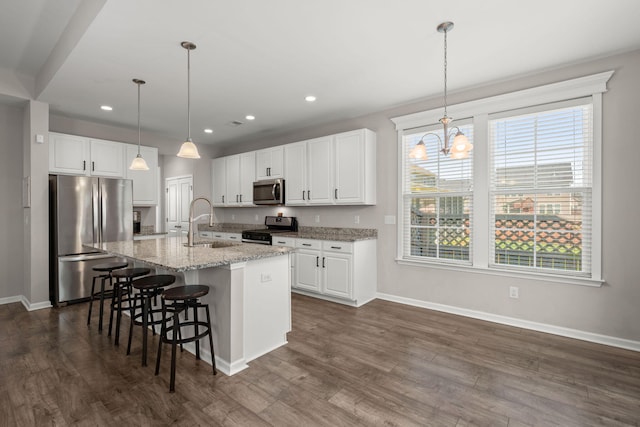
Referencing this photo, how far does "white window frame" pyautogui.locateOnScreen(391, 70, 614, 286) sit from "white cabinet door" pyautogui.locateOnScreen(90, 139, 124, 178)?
14.0 ft

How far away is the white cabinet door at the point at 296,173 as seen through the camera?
4.90 m

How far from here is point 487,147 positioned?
351 cm

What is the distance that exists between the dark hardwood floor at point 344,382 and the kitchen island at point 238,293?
14 centimetres

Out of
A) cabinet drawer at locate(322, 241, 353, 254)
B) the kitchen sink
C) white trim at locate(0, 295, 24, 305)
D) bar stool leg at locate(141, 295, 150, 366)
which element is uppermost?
the kitchen sink

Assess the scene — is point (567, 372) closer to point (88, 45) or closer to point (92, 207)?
point (88, 45)

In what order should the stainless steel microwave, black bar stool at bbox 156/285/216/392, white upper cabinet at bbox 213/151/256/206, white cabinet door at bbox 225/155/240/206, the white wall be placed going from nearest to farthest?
1. black bar stool at bbox 156/285/216/392
2. the white wall
3. the stainless steel microwave
4. white upper cabinet at bbox 213/151/256/206
5. white cabinet door at bbox 225/155/240/206

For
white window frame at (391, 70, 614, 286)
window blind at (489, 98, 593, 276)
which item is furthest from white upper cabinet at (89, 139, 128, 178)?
window blind at (489, 98, 593, 276)

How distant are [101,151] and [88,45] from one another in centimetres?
260

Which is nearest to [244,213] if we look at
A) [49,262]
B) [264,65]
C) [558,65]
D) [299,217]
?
[299,217]

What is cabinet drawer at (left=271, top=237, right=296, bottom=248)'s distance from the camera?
4.63 meters

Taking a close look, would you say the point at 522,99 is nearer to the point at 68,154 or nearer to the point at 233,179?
the point at 233,179

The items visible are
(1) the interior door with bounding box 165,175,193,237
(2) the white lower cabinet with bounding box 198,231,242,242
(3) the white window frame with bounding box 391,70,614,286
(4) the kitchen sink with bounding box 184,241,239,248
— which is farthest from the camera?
(1) the interior door with bounding box 165,175,193,237

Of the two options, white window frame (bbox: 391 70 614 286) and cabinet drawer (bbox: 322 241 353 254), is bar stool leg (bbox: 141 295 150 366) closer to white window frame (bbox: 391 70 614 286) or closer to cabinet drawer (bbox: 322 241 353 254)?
cabinet drawer (bbox: 322 241 353 254)

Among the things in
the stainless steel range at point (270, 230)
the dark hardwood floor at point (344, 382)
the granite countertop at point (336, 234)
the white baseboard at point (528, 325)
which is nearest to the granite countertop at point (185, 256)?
the dark hardwood floor at point (344, 382)
